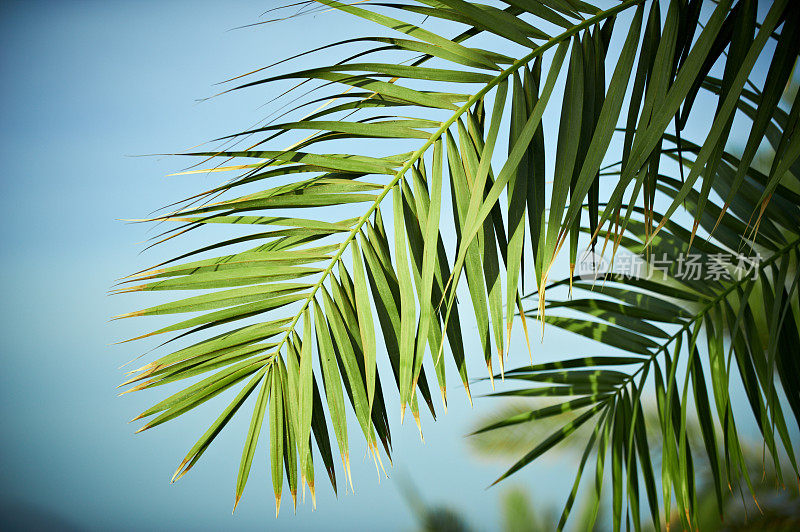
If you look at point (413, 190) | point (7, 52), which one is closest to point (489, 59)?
point (413, 190)

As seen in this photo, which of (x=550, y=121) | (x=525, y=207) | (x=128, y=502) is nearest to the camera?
(x=525, y=207)

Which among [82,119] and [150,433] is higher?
[82,119]

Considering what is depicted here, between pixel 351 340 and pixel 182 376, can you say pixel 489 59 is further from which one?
pixel 182 376

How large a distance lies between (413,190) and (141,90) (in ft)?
9.77

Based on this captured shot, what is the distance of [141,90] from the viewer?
9.66 ft

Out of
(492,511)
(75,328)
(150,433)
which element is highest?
(75,328)

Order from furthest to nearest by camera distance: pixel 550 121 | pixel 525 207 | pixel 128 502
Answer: pixel 550 121
pixel 128 502
pixel 525 207

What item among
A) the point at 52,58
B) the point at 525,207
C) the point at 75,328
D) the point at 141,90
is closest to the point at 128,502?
the point at 75,328

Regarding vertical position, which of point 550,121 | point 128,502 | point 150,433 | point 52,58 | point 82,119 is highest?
point 52,58

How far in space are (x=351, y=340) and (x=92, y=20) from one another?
3178 millimetres

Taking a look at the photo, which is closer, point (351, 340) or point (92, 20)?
point (351, 340)

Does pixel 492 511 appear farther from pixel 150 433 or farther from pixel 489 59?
pixel 489 59

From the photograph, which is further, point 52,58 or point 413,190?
point 52,58

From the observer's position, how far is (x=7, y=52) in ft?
9.48
